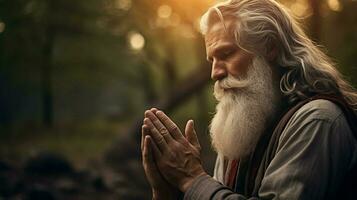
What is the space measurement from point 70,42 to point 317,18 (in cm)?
1459

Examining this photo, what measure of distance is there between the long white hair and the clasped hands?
516 millimetres

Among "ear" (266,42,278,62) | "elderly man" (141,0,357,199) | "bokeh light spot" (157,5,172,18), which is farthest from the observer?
"bokeh light spot" (157,5,172,18)

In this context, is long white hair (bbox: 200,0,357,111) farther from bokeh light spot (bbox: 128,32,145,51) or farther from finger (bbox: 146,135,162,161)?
bokeh light spot (bbox: 128,32,145,51)

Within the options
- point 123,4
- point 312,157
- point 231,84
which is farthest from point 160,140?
point 123,4

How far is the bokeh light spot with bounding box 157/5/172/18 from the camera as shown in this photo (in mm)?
19092

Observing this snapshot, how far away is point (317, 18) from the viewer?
830 cm

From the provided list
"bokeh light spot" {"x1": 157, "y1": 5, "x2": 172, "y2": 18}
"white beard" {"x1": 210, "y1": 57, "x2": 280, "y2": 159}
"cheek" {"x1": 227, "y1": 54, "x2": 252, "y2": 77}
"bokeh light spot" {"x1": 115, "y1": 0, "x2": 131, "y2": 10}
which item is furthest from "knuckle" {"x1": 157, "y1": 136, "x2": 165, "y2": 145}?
"bokeh light spot" {"x1": 115, "y1": 0, "x2": 131, "y2": 10}

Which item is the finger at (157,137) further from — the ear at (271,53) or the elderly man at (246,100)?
the ear at (271,53)

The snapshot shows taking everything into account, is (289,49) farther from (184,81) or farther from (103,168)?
(184,81)

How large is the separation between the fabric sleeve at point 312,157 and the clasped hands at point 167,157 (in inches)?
10.2

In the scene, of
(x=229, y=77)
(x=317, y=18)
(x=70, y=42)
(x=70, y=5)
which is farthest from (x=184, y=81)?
(x=229, y=77)

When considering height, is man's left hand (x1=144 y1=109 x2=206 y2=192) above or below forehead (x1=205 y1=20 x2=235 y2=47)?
below

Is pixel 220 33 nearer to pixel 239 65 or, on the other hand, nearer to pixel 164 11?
pixel 239 65

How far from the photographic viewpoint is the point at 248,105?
2822 mm
